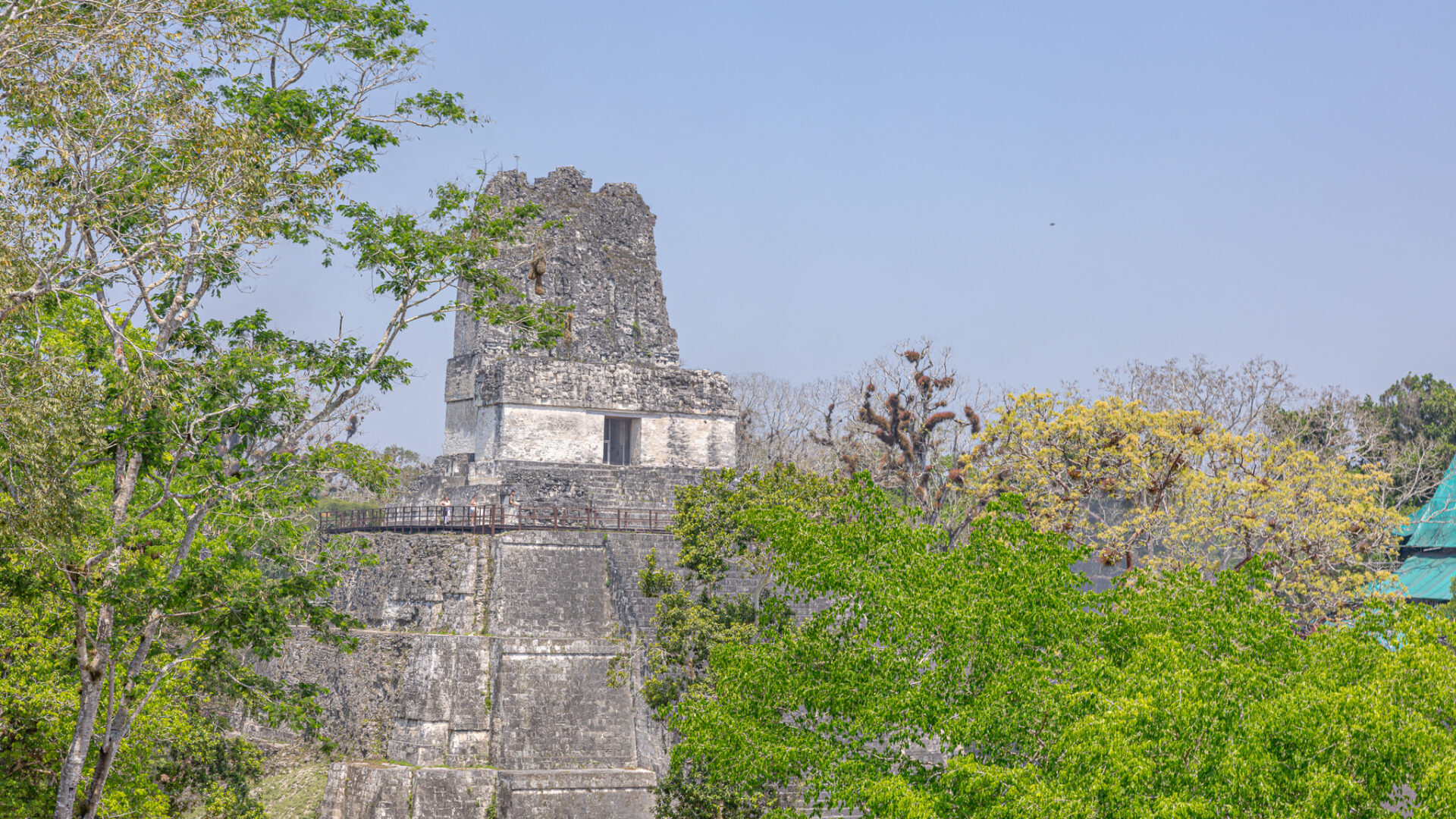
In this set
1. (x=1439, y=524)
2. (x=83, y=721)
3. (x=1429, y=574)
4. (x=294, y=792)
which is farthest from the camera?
(x=1439, y=524)

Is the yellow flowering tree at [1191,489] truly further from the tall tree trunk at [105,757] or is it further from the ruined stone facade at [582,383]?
the tall tree trunk at [105,757]

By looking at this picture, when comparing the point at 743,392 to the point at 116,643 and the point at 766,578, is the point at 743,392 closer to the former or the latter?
the point at 766,578

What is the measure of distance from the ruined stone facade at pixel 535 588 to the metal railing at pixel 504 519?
27cm

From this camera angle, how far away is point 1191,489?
56.6ft

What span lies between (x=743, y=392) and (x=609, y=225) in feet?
49.1

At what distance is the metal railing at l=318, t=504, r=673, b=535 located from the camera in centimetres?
1820

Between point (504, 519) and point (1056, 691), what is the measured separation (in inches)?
454

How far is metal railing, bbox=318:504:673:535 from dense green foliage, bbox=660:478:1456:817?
8.15m

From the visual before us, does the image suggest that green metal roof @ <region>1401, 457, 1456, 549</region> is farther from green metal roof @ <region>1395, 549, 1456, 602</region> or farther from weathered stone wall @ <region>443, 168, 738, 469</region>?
weathered stone wall @ <region>443, 168, 738, 469</region>

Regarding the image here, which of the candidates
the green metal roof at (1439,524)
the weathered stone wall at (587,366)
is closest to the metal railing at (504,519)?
the weathered stone wall at (587,366)

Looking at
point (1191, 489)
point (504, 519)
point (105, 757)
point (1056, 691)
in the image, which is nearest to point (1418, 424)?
point (1191, 489)

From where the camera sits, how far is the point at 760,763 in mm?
9445

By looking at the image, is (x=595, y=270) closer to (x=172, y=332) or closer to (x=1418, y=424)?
(x=172, y=332)

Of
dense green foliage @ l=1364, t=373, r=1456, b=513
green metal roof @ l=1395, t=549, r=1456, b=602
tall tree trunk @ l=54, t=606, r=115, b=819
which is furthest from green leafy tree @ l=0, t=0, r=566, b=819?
dense green foliage @ l=1364, t=373, r=1456, b=513
